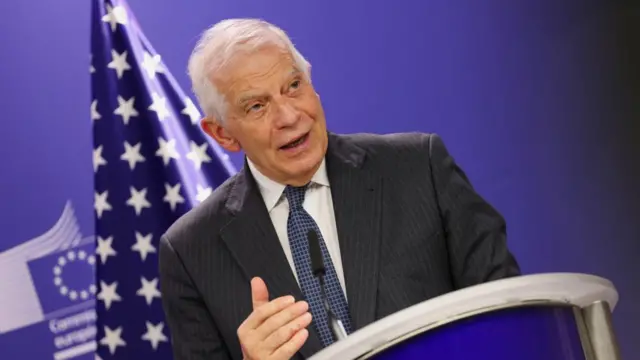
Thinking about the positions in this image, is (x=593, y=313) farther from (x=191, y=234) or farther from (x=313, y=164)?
(x=191, y=234)

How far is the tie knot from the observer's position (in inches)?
75.9

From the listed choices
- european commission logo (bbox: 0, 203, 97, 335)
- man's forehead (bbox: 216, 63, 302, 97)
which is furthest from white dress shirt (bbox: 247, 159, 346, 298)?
european commission logo (bbox: 0, 203, 97, 335)

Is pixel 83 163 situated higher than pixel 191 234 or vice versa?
pixel 83 163

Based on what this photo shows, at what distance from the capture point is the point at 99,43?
106 inches

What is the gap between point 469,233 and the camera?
1848 millimetres

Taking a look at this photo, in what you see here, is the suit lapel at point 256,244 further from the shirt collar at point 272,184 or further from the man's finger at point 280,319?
the man's finger at point 280,319

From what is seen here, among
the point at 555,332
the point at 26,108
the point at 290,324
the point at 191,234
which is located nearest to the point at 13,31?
the point at 26,108

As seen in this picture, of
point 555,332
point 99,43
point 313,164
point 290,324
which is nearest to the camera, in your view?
point 555,332

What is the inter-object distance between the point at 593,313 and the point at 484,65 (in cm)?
211

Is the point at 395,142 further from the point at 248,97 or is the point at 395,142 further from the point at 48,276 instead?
the point at 48,276

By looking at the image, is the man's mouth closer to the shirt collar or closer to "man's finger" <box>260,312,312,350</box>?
the shirt collar

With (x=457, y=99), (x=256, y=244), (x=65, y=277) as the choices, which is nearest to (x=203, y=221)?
(x=256, y=244)

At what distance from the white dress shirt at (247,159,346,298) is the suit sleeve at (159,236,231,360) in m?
0.22

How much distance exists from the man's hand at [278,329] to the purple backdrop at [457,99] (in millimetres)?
1522
